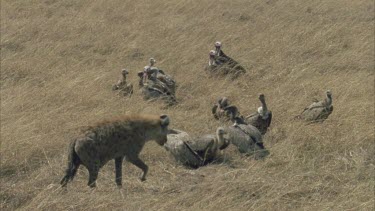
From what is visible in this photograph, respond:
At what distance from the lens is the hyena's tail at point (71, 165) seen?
5.72 metres

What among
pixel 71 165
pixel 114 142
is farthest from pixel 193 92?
pixel 71 165

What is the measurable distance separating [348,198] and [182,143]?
190cm

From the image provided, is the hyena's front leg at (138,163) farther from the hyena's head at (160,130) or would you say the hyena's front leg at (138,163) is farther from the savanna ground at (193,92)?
the hyena's head at (160,130)

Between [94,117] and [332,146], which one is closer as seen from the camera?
[332,146]

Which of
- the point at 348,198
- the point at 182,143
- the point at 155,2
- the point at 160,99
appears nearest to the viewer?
the point at 348,198

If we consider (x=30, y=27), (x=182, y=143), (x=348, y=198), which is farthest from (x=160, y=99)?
(x=30, y=27)

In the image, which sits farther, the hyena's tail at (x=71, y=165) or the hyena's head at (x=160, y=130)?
the hyena's head at (x=160, y=130)

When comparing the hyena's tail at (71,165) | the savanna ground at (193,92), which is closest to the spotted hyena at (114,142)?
the hyena's tail at (71,165)

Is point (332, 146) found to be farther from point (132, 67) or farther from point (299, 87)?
point (132, 67)

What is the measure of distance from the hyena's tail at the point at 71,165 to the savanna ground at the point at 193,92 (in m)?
0.12

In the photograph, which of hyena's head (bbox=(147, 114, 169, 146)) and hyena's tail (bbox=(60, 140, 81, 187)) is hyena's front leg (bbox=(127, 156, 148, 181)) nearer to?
hyena's head (bbox=(147, 114, 169, 146))

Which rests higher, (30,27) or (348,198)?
(30,27)

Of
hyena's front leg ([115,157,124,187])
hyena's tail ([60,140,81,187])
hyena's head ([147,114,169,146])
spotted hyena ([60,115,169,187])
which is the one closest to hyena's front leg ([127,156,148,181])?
spotted hyena ([60,115,169,187])

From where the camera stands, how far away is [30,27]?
12.5 meters
